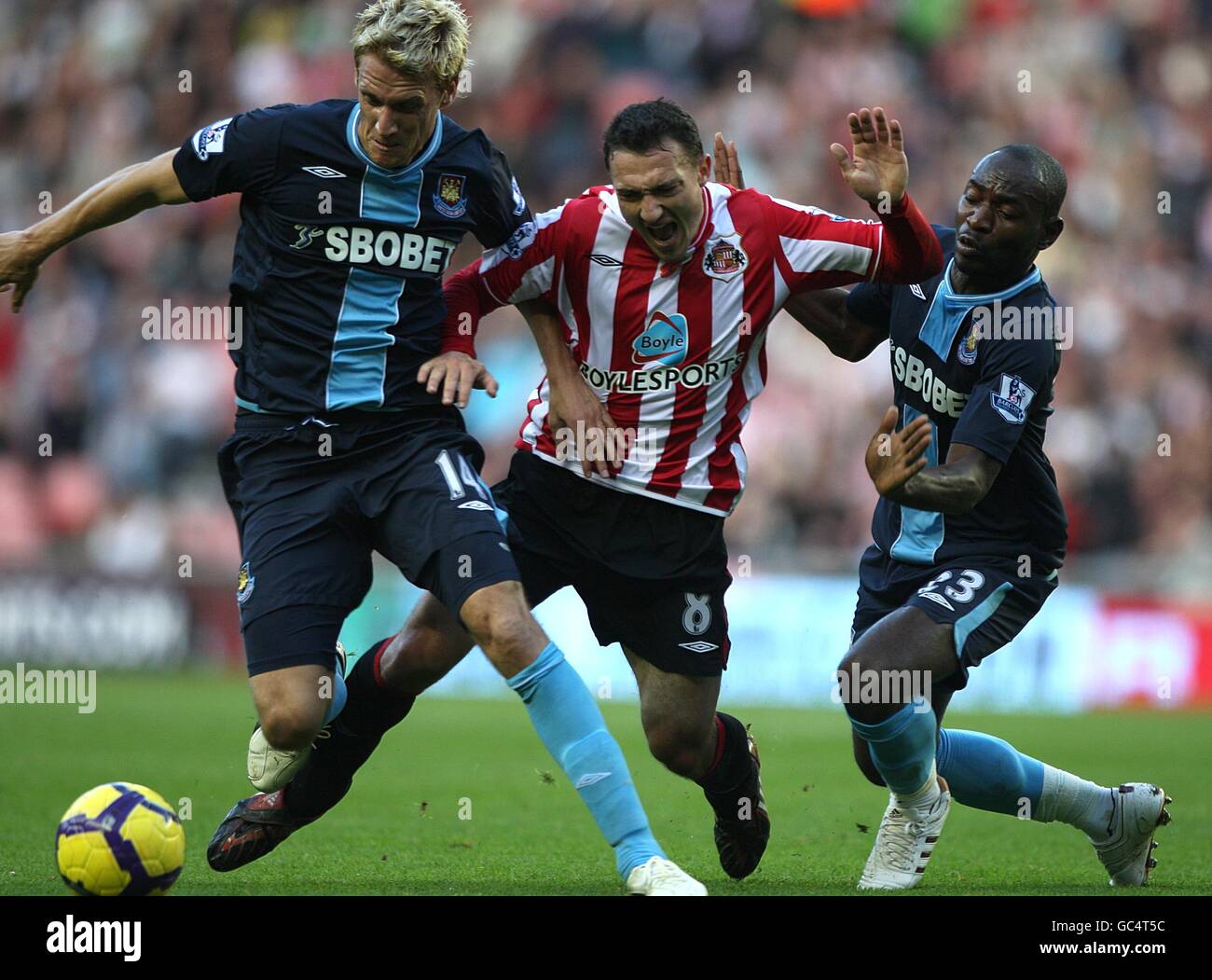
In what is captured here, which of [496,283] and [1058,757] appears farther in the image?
[1058,757]

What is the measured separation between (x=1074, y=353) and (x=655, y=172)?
36.8ft

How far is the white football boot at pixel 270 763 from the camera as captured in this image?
5.36 meters

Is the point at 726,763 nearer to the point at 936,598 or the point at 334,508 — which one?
the point at 936,598

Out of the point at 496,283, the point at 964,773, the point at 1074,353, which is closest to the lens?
the point at 496,283

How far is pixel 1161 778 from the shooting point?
29.7 feet

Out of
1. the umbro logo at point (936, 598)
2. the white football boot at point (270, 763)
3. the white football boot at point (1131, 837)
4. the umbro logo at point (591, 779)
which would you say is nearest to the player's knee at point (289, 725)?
the white football boot at point (270, 763)

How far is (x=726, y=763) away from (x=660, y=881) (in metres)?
1.58

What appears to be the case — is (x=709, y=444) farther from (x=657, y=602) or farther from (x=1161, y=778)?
(x=1161, y=778)

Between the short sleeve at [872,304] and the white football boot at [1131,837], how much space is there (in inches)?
74.2

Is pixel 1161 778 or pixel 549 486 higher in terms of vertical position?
pixel 549 486

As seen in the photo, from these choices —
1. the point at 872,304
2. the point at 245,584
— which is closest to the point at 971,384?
the point at 872,304

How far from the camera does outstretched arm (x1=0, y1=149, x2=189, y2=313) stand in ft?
16.7

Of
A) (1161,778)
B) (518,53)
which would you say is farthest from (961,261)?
(518,53)

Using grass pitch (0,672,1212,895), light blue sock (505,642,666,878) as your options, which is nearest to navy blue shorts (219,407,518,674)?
light blue sock (505,642,666,878)
